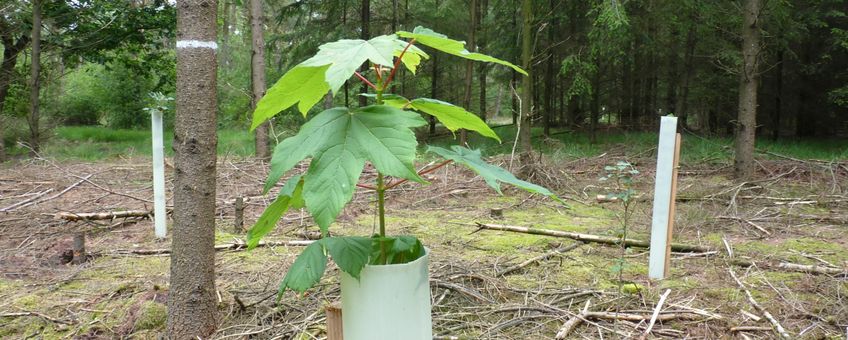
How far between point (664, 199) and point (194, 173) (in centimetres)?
254

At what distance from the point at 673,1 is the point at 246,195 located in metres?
9.70

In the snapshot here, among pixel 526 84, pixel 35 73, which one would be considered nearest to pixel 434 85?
pixel 526 84

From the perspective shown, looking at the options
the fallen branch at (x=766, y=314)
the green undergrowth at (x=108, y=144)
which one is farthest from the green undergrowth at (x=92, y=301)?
the green undergrowth at (x=108, y=144)

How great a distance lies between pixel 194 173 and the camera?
219 cm

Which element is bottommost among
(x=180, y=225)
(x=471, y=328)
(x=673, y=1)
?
(x=471, y=328)

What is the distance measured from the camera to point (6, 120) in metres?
11.4

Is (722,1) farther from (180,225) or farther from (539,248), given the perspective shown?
(180,225)

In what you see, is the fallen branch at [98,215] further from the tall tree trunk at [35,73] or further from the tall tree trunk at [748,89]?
the tall tree trunk at [748,89]

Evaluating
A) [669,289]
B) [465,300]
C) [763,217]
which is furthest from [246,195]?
[763,217]

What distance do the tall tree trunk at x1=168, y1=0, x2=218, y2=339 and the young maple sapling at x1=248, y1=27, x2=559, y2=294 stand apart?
1062mm

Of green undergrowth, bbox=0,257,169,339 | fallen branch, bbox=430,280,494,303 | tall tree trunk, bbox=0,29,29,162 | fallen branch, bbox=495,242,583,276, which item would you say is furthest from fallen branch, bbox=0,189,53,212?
tall tree trunk, bbox=0,29,29,162

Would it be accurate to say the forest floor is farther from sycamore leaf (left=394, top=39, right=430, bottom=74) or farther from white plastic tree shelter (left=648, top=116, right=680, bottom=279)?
sycamore leaf (left=394, top=39, right=430, bottom=74)

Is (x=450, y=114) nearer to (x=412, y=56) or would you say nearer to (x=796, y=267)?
(x=412, y=56)

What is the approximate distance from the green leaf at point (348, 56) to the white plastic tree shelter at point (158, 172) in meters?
3.53
